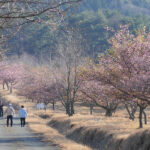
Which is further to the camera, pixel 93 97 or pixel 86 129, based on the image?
pixel 93 97

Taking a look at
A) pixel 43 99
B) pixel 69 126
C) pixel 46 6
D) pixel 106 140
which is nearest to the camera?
pixel 46 6

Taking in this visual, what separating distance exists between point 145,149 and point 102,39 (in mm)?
78066

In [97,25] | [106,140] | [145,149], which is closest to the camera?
[145,149]

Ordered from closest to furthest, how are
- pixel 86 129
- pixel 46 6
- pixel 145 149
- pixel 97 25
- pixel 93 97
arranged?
1. pixel 46 6
2. pixel 145 149
3. pixel 86 129
4. pixel 93 97
5. pixel 97 25

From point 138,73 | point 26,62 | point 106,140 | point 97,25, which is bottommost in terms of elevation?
point 106,140

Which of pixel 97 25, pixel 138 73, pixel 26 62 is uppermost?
pixel 97 25

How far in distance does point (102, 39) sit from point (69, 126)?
66202 millimetres

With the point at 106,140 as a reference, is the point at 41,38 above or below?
above

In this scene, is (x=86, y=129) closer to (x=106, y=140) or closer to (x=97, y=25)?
(x=106, y=140)

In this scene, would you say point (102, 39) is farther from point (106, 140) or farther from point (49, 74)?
point (106, 140)

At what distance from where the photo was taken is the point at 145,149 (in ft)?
44.6

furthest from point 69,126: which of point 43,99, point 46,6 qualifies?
point 43,99

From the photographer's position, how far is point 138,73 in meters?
18.7

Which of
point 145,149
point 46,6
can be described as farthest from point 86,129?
point 46,6
